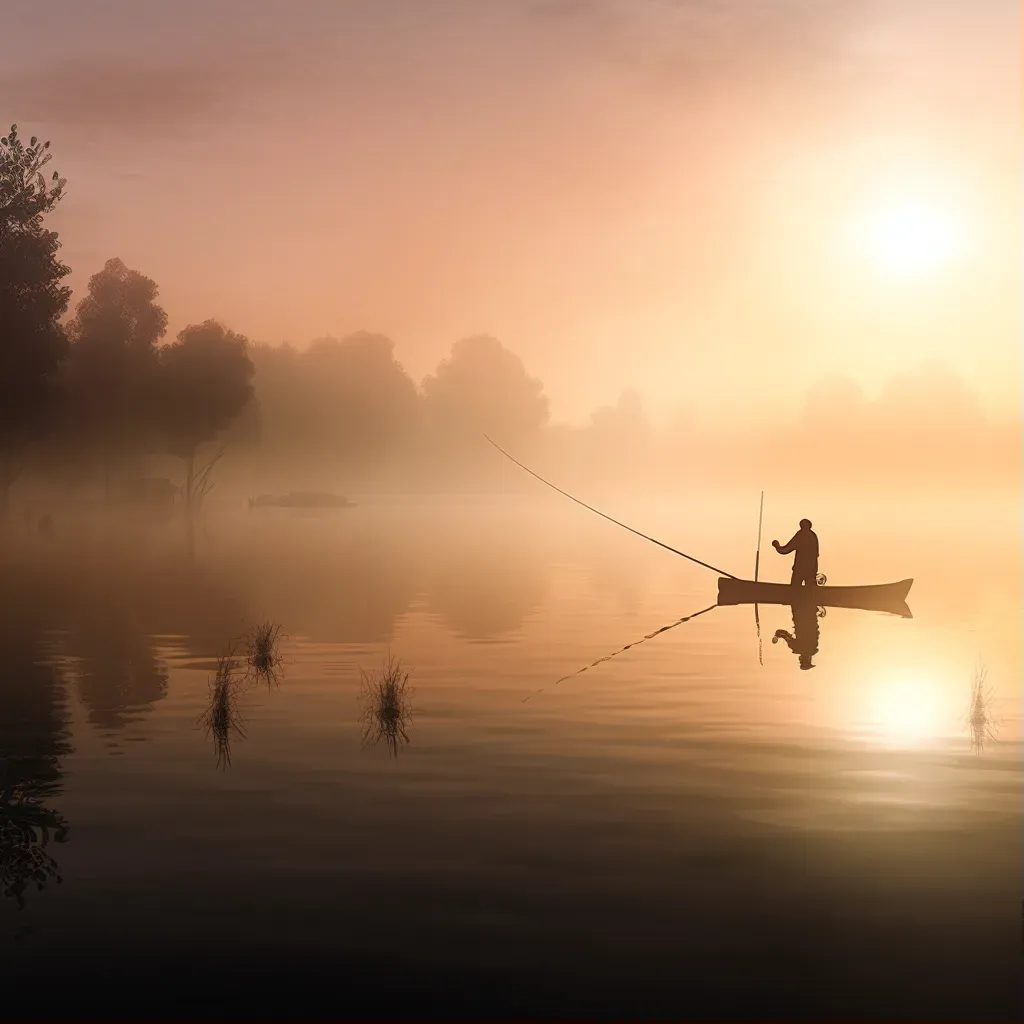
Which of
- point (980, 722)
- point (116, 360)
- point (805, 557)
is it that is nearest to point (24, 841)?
point (980, 722)

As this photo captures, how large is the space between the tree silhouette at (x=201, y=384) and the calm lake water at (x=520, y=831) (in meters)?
70.5

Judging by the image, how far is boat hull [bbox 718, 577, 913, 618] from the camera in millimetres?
36812

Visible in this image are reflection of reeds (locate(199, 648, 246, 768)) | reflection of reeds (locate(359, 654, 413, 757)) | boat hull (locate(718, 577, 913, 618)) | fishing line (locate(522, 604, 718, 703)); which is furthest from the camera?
boat hull (locate(718, 577, 913, 618))

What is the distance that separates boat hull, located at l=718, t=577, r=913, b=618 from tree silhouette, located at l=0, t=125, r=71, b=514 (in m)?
45.0

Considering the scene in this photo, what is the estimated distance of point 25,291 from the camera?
69.4 m

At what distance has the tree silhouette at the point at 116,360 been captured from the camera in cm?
9250

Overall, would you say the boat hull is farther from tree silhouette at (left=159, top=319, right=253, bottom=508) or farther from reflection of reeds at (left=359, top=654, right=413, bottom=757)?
tree silhouette at (left=159, top=319, right=253, bottom=508)

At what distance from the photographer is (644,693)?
2262 centimetres

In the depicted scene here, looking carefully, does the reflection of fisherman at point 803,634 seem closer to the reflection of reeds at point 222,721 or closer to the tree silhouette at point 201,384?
the reflection of reeds at point 222,721

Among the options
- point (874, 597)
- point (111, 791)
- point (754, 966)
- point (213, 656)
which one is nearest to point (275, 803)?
point (111, 791)

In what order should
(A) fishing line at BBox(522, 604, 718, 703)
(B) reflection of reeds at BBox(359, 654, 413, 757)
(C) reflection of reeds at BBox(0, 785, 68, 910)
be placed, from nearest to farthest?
(C) reflection of reeds at BBox(0, 785, 68, 910) < (B) reflection of reeds at BBox(359, 654, 413, 757) < (A) fishing line at BBox(522, 604, 718, 703)

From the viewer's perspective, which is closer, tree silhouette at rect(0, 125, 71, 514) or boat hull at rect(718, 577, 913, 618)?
boat hull at rect(718, 577, 913, 618)

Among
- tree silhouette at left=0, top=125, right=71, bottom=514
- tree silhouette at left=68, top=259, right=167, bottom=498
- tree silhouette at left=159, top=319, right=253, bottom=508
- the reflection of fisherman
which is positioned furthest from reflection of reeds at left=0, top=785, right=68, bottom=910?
tree silhouette at left=159, top=319, right=253, bottom=508

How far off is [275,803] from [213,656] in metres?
13.4
